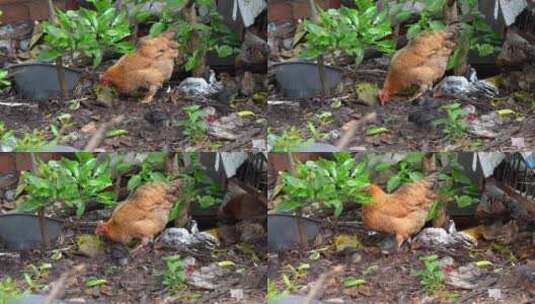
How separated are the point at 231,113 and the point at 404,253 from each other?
0.93 m

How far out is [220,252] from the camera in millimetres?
3846

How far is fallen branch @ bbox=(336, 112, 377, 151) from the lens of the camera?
12.3 ft

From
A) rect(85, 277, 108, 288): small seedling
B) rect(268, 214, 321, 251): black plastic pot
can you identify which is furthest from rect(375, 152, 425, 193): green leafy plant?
rect(85, 277, 108, 288): small seedling

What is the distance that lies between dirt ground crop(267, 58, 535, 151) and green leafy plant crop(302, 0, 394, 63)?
0.08 meters

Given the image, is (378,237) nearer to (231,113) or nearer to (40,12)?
(231,113)

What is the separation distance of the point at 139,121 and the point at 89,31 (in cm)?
42

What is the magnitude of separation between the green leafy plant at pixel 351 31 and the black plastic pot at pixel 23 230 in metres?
1.28

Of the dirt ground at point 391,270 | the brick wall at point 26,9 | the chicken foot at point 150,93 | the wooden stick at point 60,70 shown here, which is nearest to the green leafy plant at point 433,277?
the dirt ground at point 391,270

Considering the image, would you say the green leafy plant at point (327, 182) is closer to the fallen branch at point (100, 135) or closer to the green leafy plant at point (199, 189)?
the green leafy plant at point (199, 189)

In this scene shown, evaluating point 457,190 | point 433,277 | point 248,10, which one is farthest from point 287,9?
point 433,277

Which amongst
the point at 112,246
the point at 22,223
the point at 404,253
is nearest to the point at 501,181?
the point at 404,253

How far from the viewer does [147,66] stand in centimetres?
375

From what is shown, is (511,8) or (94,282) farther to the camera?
(94,282)

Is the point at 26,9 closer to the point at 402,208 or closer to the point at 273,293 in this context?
the point at 273,293
